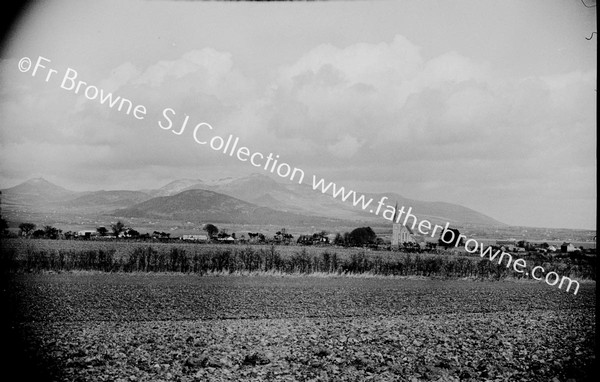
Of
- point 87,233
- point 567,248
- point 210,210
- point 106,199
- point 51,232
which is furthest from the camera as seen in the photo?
point 87,233

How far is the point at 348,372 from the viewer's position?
7.77m

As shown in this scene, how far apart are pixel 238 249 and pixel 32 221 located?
318 inches

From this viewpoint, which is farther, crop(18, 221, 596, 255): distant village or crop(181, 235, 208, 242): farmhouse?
crop(181, 235, 208, 242): farmhouse

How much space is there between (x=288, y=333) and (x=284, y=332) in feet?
0.45

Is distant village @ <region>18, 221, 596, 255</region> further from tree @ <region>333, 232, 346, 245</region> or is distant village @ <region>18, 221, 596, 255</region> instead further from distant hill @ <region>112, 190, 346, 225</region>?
distant hill @ <region>112, 190, 346, 225</region>

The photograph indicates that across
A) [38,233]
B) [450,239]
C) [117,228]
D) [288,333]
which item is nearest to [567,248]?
[450,239]

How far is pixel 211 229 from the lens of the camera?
82.1 feet

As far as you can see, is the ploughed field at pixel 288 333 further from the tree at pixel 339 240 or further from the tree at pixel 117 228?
the tree at pixel 117 228

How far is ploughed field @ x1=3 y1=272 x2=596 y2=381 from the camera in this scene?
786 centimetres

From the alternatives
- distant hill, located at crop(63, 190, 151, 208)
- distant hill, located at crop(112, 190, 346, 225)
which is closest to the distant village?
distant hill, located at crop(112, 190, 346, 225)

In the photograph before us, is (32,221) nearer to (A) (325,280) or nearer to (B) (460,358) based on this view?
(A) (325,280)

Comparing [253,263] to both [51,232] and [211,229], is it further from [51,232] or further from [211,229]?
[51,232]

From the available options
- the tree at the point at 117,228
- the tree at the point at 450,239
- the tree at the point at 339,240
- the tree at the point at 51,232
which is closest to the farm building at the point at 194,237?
the tree at the point at 117,228

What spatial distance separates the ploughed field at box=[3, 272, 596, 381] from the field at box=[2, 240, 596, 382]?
30mm
